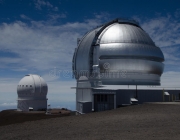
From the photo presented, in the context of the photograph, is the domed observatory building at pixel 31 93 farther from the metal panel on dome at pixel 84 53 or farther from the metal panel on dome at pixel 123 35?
the metal panel on dome at pixel 123 35

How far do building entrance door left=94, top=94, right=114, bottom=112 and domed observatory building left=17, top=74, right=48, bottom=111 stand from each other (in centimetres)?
2053

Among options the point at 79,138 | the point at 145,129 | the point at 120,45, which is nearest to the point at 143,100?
the point at 120,45

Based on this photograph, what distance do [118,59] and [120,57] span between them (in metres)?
0.37

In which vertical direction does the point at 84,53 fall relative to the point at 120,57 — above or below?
above

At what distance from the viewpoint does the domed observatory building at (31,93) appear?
141ft

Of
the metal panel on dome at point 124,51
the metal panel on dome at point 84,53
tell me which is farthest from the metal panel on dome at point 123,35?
the metal panel on dome at point 84,53

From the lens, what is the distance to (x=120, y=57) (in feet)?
90.7

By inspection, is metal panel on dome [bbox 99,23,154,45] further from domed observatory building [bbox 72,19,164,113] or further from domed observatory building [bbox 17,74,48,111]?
domed observatory building [bbox 17,74,48,111]

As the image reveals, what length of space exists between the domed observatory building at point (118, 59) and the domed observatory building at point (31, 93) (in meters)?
15.4

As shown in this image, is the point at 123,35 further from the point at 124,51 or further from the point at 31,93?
the point at 31,93

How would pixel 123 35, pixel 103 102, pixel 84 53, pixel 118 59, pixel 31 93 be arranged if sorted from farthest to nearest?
pixel 31 93, pixel 84 53, pixel 123 35, pixel 118 59, pixel 103 102

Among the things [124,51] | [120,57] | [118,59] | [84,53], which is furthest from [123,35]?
[84,53]

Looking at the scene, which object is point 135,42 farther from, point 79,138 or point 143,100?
point 79,138

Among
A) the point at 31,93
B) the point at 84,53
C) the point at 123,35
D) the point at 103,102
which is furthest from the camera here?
the point at 31,93
